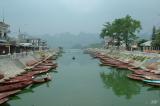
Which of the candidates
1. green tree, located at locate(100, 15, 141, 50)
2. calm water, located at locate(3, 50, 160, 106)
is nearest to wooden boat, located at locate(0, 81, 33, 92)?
calm water, located at locate(3, 50, 160, 106)

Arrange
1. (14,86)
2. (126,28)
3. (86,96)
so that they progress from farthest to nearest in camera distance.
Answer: (126,28) → (86,96) → (14,86)

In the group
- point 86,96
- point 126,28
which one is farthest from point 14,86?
point 126,28

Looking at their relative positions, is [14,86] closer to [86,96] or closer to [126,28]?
[86,96]

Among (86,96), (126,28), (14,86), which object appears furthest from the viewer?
(126,28)

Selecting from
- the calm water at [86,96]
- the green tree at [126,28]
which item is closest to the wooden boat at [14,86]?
the calm water at [86,96]

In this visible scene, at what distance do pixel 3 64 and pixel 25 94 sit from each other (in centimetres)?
1352

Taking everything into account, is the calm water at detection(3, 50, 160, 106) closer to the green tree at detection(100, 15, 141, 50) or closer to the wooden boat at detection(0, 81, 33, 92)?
the wooden boat at detection(0, 81, 33, 92)

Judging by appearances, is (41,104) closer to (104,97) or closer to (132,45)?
(104,97)

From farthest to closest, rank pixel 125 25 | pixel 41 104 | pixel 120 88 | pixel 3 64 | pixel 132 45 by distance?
pixel 132 45 < pixel 125 25 < pixel 3 64 < pixel 120 88 < pixel 41 104

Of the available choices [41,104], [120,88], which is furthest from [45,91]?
[120,88]

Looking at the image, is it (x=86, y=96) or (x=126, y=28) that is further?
(x=126, y=28)

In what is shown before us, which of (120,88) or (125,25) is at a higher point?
(125,25)

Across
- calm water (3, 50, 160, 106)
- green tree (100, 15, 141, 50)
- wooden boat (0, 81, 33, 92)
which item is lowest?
calm water (3, 50, 160, 106)

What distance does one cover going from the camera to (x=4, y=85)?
31797 millimetres
